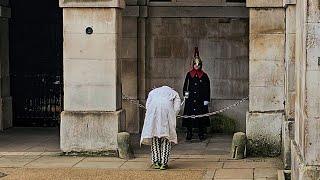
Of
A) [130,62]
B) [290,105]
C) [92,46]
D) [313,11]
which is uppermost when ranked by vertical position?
[313,11]

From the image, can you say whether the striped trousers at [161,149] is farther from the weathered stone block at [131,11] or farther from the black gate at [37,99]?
the black gate at [37,99]

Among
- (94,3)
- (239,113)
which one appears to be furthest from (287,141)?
(239,113)

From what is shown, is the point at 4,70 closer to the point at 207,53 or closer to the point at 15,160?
the point at 15,160

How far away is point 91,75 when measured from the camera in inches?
512

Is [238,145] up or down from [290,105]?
down

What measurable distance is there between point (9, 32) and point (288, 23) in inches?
329

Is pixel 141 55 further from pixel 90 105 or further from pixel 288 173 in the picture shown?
pixel 288 173

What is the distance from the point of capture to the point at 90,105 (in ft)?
42.8

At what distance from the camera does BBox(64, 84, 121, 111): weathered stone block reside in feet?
42.7

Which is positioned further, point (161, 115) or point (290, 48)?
point (290, 48)

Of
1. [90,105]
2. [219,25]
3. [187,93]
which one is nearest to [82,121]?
[90,105]

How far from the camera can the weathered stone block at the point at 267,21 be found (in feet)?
41.6

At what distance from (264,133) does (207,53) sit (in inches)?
167

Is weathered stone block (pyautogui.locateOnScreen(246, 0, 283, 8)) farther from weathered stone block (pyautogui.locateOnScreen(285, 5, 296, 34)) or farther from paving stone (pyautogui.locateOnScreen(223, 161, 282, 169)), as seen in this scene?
paving stone (pyautogui.locateOnScreen(223, 161, 282, 169))
